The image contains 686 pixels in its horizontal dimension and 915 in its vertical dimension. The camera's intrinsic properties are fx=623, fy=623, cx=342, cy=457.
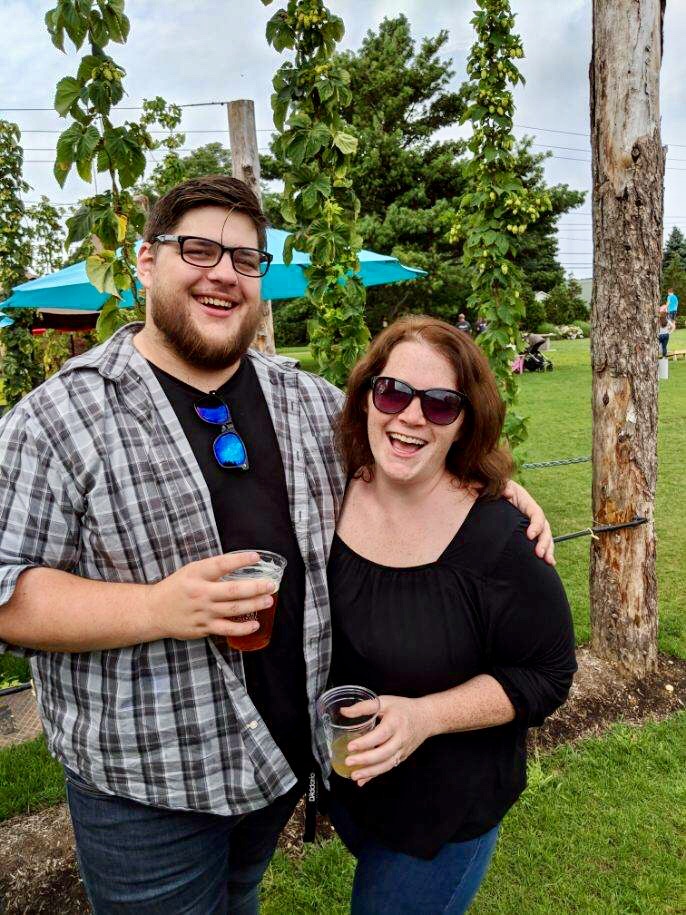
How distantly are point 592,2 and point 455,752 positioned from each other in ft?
12.7

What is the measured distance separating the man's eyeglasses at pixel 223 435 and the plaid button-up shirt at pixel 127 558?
104 millimetres

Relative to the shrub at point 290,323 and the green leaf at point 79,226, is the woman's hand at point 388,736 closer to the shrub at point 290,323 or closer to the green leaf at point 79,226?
the green leaf at point 79,226

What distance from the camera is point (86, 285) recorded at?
5.99 m

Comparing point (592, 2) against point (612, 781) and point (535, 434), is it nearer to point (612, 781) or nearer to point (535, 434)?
point (612, 781)

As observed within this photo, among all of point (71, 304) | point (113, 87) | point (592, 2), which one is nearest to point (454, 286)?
point (71, 304)

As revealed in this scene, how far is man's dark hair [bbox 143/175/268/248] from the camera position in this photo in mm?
1681

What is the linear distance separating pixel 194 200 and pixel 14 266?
6954 mm

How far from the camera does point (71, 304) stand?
625 centimetres

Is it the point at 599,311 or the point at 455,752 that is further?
the point at 599,311

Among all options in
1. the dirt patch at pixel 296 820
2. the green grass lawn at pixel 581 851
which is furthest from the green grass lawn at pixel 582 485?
the green grass lawn at pixel 581 851

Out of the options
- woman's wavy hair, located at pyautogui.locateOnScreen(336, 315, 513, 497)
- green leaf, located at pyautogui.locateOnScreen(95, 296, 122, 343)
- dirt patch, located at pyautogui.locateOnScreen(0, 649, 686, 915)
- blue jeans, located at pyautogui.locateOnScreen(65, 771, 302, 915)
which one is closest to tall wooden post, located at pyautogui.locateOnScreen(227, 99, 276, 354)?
green leaf, located at pyautogui.locateOnScreen(95, 296, 122, 343)

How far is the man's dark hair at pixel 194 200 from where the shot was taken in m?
1.68

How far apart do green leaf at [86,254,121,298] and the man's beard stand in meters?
0.87

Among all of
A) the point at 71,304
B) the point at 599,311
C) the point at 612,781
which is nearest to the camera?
the point at 612,781
